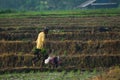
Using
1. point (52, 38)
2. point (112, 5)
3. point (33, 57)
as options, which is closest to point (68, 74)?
point (33, 57)

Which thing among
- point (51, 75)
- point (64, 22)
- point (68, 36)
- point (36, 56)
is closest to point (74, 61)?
point (36, 56)

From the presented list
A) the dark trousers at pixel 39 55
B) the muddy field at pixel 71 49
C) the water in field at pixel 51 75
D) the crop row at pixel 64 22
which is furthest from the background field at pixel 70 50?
the crop row at pixel 64 22

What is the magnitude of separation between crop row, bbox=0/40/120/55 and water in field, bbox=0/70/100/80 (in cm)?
402

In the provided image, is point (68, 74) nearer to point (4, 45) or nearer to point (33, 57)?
point (33, 57)

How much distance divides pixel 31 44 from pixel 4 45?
3.87ft

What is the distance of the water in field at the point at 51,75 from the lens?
12.2 metres

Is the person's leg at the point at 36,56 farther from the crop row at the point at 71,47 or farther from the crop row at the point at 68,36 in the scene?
the crop row at the point at 68,36

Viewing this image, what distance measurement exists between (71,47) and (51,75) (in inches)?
182

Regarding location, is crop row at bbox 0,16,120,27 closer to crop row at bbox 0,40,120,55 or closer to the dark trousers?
crop row at bbox 0,40,120,55

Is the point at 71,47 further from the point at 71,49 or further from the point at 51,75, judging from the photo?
the point at 51,75

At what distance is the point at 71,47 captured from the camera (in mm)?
17203

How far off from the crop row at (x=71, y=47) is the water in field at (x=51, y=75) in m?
4.02

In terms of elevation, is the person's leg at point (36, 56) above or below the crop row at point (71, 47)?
above

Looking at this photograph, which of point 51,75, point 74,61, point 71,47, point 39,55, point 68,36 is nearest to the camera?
point 51,75
